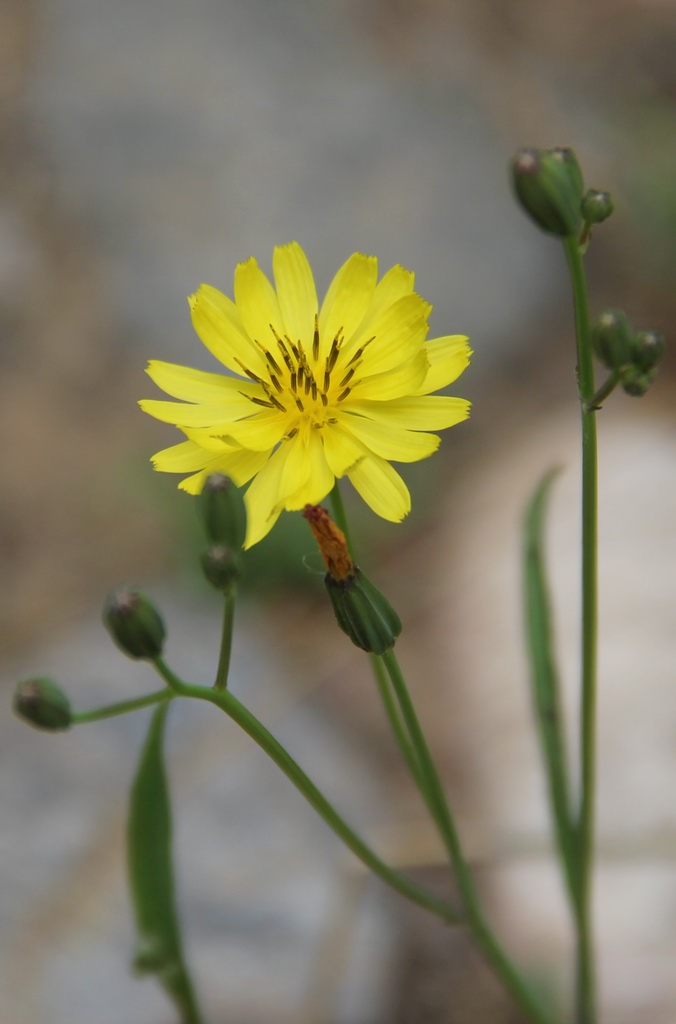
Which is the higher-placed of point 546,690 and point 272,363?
point 272,363

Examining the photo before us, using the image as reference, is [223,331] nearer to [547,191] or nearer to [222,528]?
[222,528]

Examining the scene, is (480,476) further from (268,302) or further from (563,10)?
(563,10)

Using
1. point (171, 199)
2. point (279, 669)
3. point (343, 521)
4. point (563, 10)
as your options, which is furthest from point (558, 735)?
point (563, 10)

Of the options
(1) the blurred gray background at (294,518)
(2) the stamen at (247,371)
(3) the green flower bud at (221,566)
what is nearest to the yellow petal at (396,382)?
(2) the stamen at (247,371)

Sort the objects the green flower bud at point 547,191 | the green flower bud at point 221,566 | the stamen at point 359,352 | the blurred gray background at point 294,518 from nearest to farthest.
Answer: the green flower bud at point 547,191
the green flower bud at point 221,566
the stamen at point 359,352
the blurred gray background at point 294,518

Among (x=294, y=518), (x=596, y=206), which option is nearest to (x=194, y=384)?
(x=596, y=206)

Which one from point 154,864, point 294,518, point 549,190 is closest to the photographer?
point 549,190

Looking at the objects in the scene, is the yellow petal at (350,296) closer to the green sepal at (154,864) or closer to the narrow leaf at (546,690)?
the narrow leaf at (546,690)
